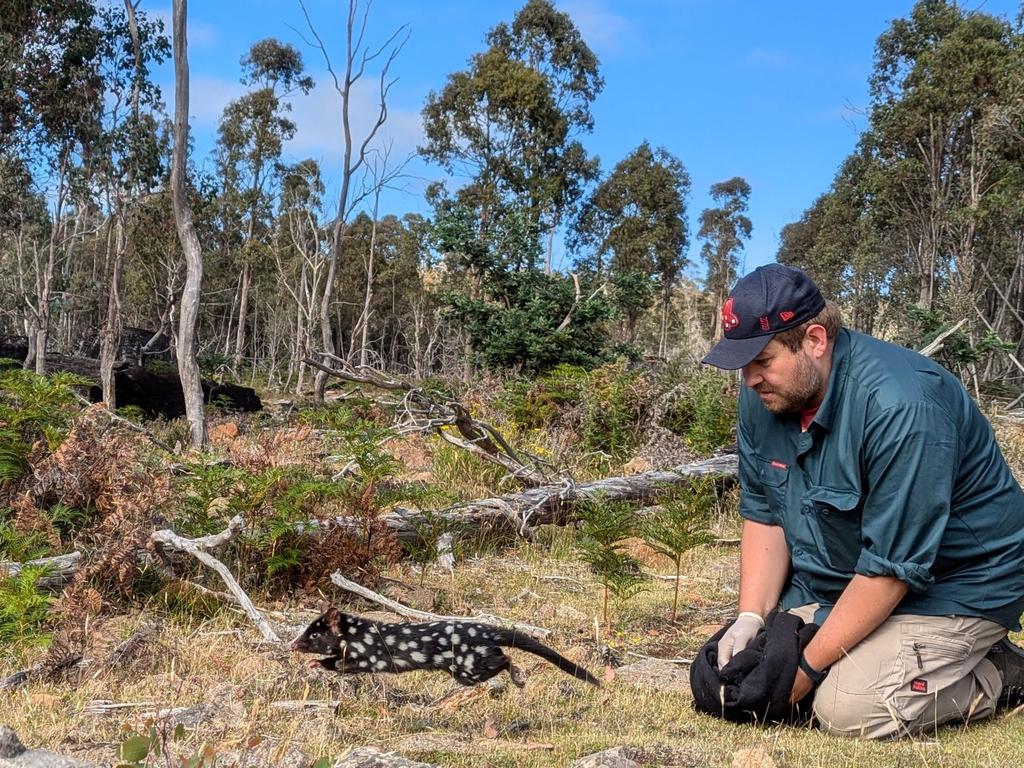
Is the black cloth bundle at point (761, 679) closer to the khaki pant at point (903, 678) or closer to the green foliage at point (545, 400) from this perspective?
the khaki pant at point (903, 678)

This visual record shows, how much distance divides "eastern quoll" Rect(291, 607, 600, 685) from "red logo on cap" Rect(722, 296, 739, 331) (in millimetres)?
1528

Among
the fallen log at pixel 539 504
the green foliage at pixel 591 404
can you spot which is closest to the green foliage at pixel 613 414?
the green foliage at pixel 591 404

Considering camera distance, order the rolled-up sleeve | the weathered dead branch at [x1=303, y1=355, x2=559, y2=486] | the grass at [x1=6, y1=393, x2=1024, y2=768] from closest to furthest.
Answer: the grass at [x1=6, y1=393, x2=1024, y2=768] < the rolled-up sleeve < the weathered dead branch at [x1=303, y1=355, x2=559, y2=486]

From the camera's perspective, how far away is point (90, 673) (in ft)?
13.1

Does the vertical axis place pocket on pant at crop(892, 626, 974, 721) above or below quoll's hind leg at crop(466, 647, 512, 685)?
above

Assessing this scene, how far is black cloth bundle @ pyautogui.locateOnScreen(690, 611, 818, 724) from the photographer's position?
340 centimetres

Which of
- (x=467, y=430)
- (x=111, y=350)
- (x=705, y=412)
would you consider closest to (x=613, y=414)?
(x=705, y=412)

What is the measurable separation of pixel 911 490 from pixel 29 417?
5.64 m

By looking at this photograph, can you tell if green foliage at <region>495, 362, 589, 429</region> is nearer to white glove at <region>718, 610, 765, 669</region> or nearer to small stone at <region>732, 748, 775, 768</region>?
white glove at <region>718, 610, 765, 669</region>

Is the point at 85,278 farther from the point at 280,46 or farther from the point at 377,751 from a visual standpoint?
the point at 377,751

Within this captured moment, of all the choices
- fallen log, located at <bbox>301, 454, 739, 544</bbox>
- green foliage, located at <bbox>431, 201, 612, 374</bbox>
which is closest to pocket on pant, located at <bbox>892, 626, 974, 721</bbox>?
fallen log, located at <bbox>301, 454, 739, 544</bbox>

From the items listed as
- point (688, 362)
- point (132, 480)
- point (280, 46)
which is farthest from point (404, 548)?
point (280, 46)

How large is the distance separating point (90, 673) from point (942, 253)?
33.6 meters

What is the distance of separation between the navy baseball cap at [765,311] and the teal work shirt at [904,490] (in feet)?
0.83
